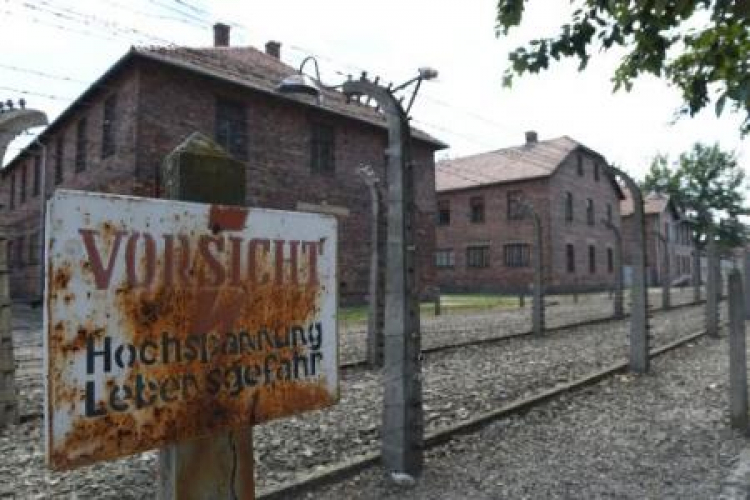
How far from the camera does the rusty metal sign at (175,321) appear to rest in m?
1.45

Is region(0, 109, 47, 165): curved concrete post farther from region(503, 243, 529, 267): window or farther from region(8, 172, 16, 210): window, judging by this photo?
A: region(503, 243, 529, 267): window

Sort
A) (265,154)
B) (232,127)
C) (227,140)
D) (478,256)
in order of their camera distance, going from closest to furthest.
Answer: (227,140) → (232,127) → (265,154) → (478,256)

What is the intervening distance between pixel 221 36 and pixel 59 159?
807 centimetres

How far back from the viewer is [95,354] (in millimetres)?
1487

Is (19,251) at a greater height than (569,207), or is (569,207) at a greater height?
(569,207)

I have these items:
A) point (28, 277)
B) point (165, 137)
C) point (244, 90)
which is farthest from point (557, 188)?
point (28, 277)

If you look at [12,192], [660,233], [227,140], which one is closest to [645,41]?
[227,140]

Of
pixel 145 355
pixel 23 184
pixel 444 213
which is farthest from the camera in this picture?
pixel 444 213

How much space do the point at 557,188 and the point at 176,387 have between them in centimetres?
3696

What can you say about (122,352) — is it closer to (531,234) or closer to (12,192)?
(12,192)

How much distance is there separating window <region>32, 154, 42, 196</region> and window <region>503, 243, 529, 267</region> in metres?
25.5

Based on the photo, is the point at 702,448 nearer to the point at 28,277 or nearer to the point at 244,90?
the point at 244,90

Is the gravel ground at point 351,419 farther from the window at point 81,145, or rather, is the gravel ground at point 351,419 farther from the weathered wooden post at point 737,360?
the window at point 81,145

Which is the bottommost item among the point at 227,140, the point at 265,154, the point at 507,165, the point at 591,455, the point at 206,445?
the point at 591,455
